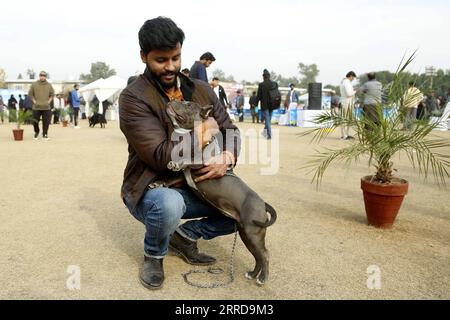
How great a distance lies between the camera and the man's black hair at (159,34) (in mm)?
2619

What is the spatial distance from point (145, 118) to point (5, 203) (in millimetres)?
3123

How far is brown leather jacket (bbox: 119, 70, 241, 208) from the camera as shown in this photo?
105 inches

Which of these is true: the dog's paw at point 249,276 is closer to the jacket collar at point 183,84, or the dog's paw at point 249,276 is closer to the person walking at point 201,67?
the jacket collar at point 183,84

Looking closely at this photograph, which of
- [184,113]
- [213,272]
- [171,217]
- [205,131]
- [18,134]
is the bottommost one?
[213,272]

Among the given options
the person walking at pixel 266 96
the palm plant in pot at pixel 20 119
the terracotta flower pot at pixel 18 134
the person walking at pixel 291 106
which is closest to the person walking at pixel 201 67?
the person walking at pixel 266 96

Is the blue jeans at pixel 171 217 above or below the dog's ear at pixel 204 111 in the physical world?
below

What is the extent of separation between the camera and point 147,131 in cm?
269

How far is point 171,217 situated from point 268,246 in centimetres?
120

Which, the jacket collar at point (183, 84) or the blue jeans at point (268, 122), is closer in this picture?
the jacket collar at point (183, 84)

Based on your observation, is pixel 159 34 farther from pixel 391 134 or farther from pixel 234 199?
pixel 391 134

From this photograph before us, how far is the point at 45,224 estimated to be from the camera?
4.14m

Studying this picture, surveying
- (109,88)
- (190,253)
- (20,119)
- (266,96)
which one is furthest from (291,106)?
(190,253)

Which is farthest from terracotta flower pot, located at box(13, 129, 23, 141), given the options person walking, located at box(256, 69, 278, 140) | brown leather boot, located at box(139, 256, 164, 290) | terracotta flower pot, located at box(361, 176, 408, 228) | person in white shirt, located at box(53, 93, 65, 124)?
terracotta flower pot, located at box(361, 176, 408, 228)

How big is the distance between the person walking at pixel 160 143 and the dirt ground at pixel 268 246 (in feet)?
1.33
